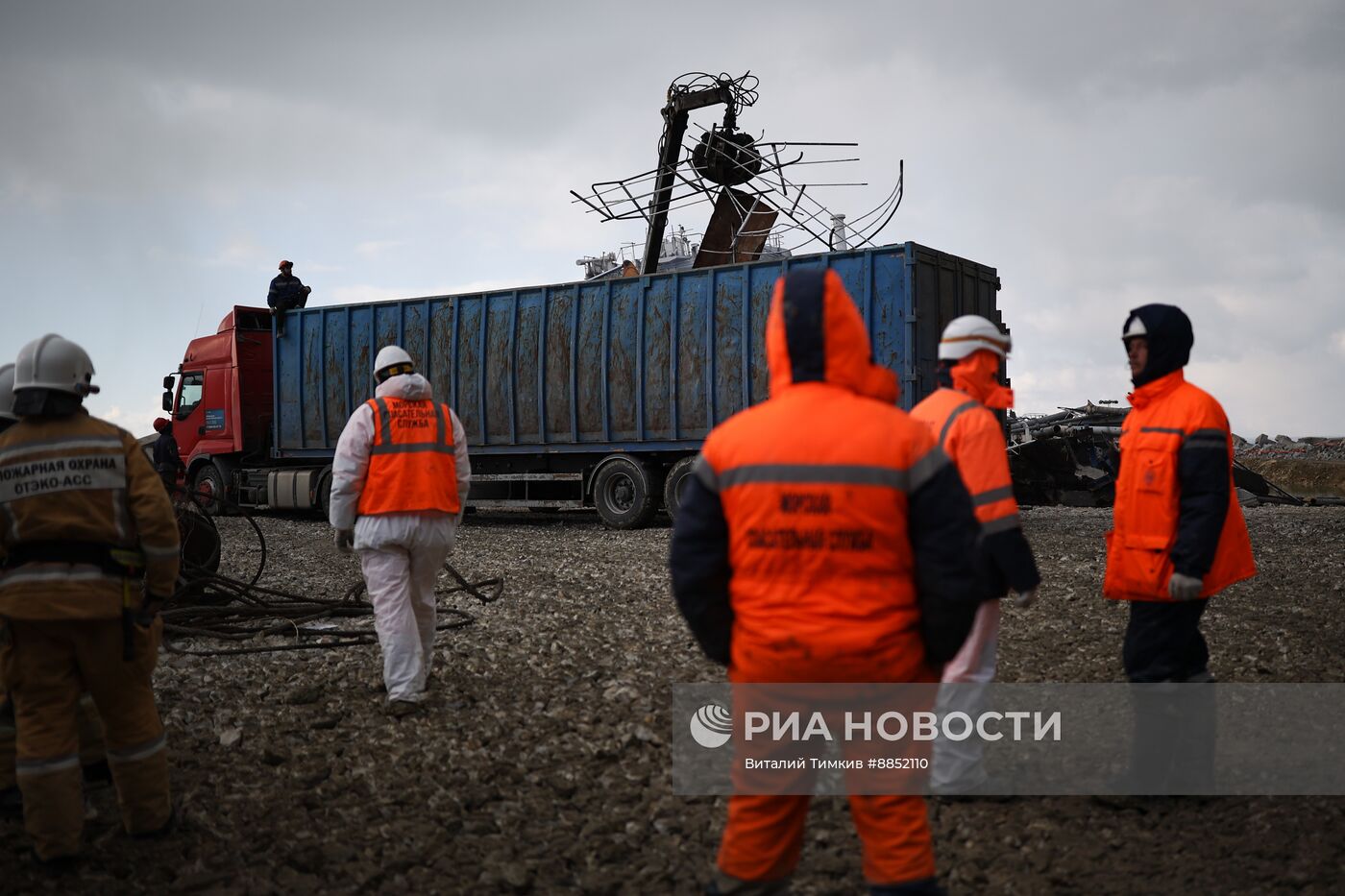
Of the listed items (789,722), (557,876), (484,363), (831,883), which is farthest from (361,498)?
(484,363)

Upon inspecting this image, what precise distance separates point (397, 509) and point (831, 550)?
336cm

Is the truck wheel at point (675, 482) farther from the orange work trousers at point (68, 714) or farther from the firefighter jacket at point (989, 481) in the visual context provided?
the orange work trousers at point (68, 714)

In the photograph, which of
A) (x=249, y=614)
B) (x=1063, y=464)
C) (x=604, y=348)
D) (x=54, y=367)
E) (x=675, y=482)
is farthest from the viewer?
(x=1063, y=464)

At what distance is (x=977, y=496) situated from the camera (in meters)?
3.60

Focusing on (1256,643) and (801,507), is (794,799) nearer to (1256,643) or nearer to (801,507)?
(801,507)

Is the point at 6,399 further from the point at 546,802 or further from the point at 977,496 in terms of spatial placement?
the point at 977,496

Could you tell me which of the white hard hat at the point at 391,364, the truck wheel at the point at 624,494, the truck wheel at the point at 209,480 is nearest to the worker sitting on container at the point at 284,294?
the truck wheel at the point at 209,480

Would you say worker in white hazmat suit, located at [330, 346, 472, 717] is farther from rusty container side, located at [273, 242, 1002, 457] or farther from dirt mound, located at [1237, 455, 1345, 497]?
dirt mound, located at [1237, 455, 1345, 497]

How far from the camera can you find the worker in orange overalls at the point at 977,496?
3516 millimetres

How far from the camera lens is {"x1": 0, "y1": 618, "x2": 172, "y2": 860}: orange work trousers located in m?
3.52

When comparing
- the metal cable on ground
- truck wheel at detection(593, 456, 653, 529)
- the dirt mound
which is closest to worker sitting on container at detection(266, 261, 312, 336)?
truck wheel at detection(593, 456, 653, 529)

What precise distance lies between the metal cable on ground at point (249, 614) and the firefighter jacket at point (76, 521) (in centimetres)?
285

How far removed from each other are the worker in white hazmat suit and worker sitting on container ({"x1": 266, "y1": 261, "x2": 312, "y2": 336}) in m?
13.5

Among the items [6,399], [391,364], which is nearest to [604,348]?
[391,364]
